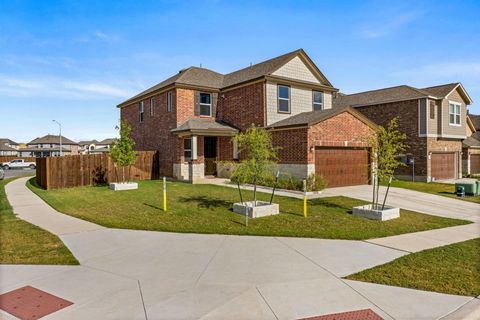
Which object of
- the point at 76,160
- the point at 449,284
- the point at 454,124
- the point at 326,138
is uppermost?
the point at 454,124

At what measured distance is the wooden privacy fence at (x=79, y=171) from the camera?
1800 centimetres

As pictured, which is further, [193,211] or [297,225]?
[193,211]

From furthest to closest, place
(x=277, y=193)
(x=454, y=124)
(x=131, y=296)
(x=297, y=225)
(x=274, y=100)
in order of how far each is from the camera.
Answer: (x=454, y=124) → (x=274, y=100) → (x=277, y=193) → (x=297, y=225) → (x=131, y=296)

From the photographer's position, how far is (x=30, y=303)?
178 inches

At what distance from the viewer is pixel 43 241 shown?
299 inches

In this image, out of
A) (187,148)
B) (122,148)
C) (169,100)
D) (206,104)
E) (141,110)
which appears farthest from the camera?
(141,110)

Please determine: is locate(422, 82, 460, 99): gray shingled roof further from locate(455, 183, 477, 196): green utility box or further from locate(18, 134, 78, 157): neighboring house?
locate(18, 134, 78, 157): neighboring house

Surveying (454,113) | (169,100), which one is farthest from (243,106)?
(454,113)

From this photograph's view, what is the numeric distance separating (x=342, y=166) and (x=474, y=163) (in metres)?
22.1

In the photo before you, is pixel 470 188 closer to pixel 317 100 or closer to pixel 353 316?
pixel 317 100

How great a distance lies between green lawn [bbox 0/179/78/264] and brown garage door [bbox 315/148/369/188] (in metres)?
13.0

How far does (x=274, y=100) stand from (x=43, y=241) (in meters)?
15.7

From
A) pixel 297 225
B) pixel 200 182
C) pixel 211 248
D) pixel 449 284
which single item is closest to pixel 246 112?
pixel 200 182

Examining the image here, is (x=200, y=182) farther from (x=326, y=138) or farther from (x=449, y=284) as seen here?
(x=449, y=284)
